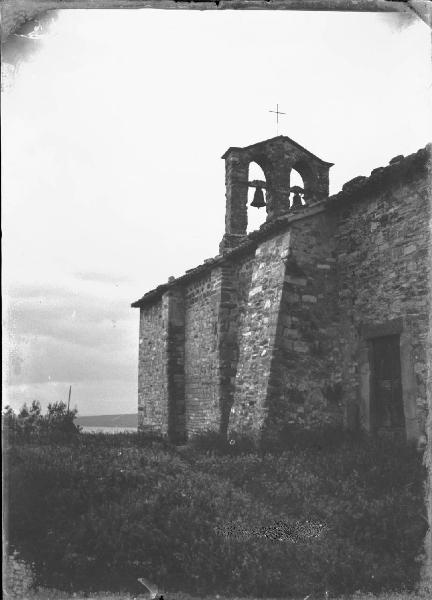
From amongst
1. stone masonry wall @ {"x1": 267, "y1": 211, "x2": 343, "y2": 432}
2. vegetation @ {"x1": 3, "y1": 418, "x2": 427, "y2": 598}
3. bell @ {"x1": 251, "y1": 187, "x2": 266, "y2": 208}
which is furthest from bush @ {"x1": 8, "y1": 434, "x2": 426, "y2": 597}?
bell @ {"x1": 251, "y1": 187, "x2": 266, "y2": 208}

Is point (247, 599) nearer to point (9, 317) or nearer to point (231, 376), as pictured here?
point (9, 317)

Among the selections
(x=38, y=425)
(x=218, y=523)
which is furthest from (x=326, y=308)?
(x=38, y=425)

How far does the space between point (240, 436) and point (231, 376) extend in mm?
2382

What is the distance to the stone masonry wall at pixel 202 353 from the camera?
39.9 ft

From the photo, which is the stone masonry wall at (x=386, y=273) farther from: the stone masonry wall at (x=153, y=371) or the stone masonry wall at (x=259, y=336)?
the stone masonry wall at (x=153, y=371)

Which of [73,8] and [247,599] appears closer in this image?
[247,599]

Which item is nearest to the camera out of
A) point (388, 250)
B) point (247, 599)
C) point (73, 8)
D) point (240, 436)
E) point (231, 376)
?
point (247, 599)

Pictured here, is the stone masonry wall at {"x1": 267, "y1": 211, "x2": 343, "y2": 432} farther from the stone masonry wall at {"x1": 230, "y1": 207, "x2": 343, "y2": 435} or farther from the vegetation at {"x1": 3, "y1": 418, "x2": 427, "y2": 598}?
the vegetation at {"x1": 3, "y1": 418, "x2": 427, "y2": 598}

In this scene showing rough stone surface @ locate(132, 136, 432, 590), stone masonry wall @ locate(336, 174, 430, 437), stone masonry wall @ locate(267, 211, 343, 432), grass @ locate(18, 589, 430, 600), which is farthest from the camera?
stone masonry wall @ locate(267, 211, 343, 432)

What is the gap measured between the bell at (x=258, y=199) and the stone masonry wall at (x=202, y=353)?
1920 mm

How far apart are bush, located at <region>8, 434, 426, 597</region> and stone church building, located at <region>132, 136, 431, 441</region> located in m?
1.58

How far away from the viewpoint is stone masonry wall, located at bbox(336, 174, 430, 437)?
7930mm

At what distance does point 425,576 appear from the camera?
498 centimetres

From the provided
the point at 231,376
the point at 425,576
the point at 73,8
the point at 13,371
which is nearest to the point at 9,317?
the point at 13,371
